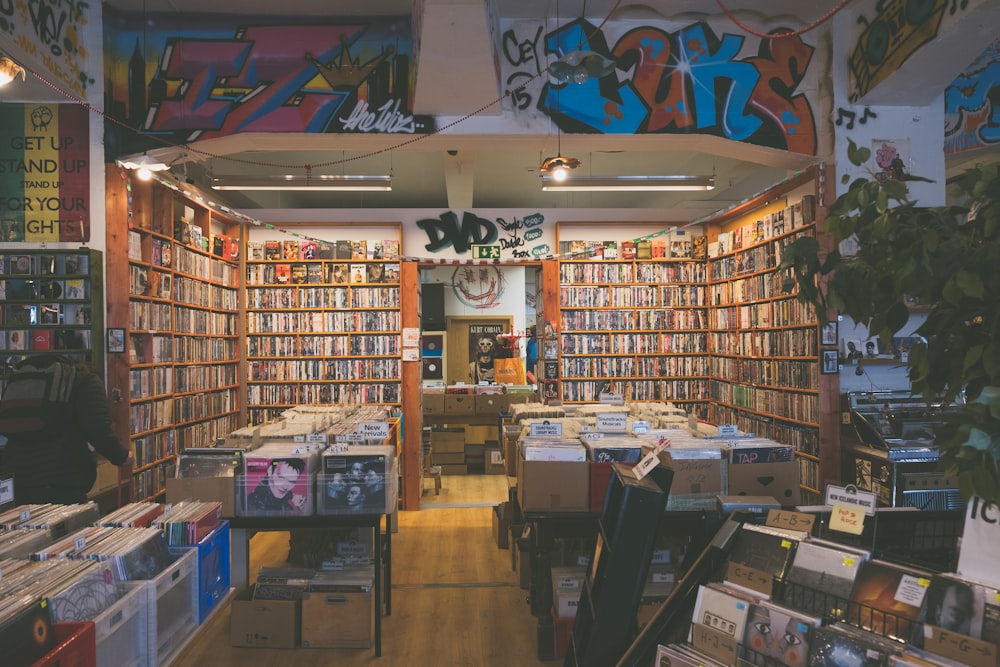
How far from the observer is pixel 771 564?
1.74 meters

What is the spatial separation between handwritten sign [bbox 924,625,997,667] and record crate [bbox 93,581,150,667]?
190 centimetres

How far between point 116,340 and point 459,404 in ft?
13.2

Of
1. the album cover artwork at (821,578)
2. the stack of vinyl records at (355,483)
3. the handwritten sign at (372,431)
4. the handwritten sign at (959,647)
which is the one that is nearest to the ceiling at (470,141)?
the handwritten sign at (372,431)

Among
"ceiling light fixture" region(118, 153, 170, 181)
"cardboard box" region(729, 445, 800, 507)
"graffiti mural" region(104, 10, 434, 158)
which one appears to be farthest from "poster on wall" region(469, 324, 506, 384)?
"cardboard box" region(729, 445, 800, 507)

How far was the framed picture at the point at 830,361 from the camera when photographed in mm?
4656

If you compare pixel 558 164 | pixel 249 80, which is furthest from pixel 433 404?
pixel 249 80

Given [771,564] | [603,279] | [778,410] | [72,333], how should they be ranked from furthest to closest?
1. [603,279]
2. [778,410]
3. [72,333]
4. [771,564]

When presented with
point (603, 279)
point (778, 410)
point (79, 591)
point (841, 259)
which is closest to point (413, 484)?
point (603, 279)

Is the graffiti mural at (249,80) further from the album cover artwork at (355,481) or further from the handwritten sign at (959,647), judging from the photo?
the handwritten sign at (959,647)

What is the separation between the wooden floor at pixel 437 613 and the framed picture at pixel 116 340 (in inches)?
72.9

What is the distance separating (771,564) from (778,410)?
4.40 metres

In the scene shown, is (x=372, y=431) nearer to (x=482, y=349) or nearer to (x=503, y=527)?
(x=503, y=527)

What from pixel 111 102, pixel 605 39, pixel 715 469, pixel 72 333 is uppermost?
pixel 605 39

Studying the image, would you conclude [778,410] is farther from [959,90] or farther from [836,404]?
[959,90]
